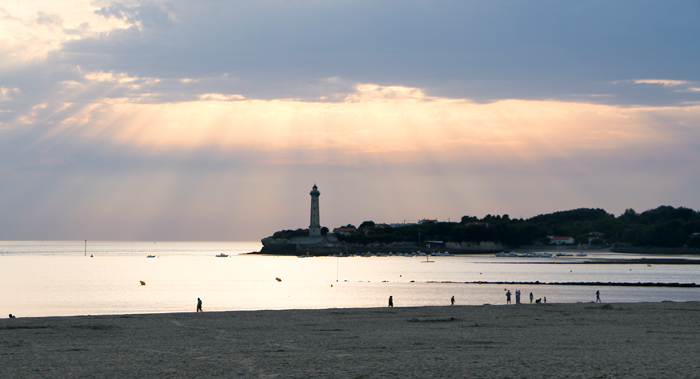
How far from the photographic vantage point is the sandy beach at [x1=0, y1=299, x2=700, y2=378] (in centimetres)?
1669

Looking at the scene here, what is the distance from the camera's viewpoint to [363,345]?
21609mm

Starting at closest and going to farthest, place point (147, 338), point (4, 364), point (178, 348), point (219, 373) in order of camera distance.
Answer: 1. point (219, 373)
2. point (4, 364)
3. point (178, 348)
4. point (147, 338)

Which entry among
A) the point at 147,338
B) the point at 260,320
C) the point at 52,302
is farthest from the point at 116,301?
Result: the point at 147,338

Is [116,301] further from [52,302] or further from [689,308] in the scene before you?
[689,308]

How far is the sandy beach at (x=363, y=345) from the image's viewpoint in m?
16.7

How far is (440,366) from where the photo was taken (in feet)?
56.1

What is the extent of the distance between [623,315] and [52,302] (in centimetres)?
5011

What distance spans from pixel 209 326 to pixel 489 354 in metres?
14.0

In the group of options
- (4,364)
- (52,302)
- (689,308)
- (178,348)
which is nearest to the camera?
(4,364)

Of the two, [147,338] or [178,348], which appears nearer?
[178,348]

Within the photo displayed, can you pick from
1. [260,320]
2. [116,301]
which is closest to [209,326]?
[260,320]

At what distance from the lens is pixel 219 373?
1644 centimetres

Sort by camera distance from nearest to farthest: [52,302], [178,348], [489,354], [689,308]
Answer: [489,354] < [178,348] < [689,308] < [52,302]

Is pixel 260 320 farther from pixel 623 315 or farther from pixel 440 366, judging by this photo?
pixel 623 315
